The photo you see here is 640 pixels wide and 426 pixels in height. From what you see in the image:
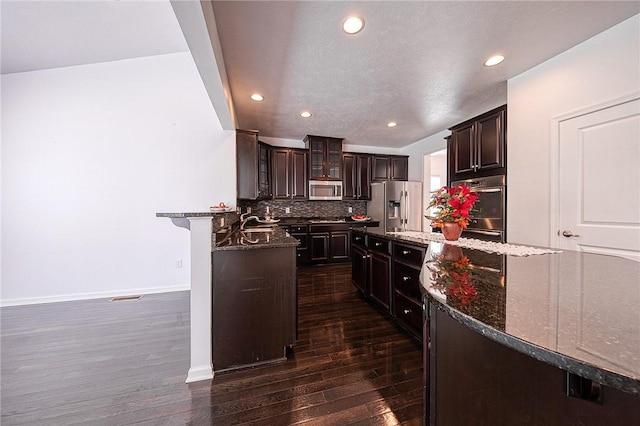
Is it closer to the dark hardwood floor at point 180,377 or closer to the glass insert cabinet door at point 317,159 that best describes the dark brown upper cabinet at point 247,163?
the glass insert cabinet door at point 317,159

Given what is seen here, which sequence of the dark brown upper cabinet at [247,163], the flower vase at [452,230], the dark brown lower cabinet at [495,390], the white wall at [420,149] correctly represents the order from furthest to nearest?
the white wall at [420,149], the dark brown upper cabinet at [247,163], the flower vase at [452,230], the dark brown lower cabinet at [495,390]

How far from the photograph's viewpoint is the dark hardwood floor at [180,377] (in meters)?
1.29

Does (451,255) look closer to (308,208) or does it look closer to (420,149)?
(308,208)

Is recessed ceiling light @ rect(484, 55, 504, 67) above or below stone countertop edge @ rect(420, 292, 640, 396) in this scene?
above

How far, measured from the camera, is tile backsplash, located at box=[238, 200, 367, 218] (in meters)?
4.79

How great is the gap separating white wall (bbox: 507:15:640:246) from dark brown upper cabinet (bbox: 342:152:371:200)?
281 centimetres

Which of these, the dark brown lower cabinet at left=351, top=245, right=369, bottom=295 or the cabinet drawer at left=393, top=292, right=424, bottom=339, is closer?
the cabinet drawer at left=393, top=292, right=424, bottom=339

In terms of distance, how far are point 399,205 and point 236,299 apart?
3.95 metres

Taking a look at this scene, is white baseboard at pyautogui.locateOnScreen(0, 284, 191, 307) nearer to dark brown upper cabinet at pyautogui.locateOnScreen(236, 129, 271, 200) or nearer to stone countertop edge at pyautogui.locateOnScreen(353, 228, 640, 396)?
dark brown upper cabinet at pyautogui.locateOnScreen(236, 129, 271, 200)

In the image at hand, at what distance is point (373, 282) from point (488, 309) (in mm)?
2049

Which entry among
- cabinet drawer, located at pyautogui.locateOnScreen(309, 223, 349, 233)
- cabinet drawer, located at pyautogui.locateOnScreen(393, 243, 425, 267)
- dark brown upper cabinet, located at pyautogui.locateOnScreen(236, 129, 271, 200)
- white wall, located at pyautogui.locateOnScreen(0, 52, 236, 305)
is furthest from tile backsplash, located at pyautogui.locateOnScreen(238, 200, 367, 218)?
cabinet drawer, located at pyautogui.locateOnScreen(393, 243, 425, 267)

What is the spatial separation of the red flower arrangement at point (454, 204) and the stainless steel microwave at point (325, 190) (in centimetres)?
305

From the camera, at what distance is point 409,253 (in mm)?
1940

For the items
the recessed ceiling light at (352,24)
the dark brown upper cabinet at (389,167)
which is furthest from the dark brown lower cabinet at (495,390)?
the dark brown upper cabinet at (389,167)
